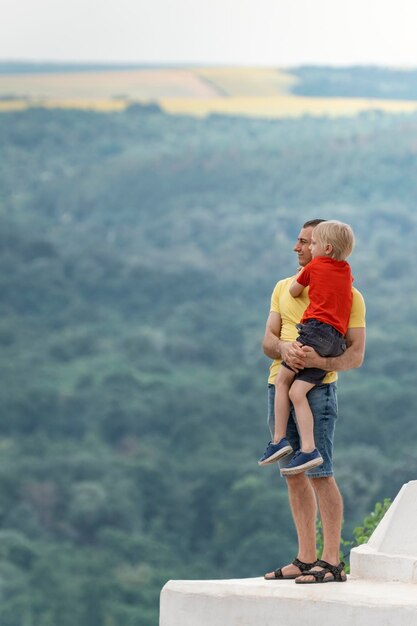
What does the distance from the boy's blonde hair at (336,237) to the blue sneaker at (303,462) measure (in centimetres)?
72

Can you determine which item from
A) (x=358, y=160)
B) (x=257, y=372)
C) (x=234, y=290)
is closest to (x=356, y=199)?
(x=358, y=160)

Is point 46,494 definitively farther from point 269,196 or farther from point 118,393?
point 269,196

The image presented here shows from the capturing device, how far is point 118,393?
273 ft

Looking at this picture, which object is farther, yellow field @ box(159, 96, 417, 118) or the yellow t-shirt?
yellow field @ box(159, 96, 417, 118)

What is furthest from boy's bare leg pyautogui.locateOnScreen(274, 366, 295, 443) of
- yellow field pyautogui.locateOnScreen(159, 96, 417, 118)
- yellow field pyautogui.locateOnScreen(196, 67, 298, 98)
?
yellow field pyautogui.locateOnScreen(196, 67, 298, 98)

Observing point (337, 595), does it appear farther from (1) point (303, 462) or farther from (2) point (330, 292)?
(2) point (330, 292)

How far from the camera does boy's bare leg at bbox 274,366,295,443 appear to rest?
18.7 feet

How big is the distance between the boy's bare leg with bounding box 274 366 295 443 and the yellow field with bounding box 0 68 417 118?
9246 cm

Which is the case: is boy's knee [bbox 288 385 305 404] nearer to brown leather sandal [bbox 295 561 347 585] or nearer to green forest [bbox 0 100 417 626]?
brown leather sandal [bbox 295 561 347 585]

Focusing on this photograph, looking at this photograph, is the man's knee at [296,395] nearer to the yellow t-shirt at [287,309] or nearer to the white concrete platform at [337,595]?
the yellow t-shirt at [287,309]

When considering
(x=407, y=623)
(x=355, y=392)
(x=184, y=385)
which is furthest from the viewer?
(x=184, y=385)

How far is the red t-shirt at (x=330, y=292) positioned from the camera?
18.4 feet

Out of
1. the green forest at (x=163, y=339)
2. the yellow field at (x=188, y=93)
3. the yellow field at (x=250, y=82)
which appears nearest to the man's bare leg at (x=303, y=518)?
the green forest at (x=163, y=339)

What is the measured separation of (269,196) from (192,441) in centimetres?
2435
